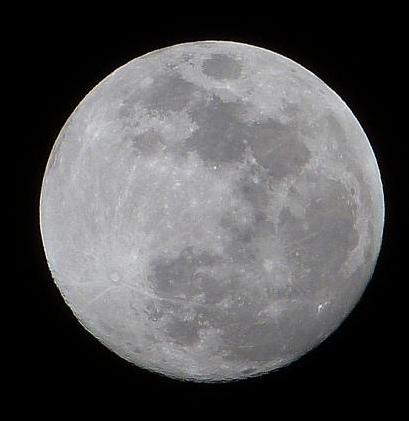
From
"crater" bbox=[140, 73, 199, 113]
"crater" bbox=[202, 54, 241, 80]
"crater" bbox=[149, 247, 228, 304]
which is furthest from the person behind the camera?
"crater" bbox=[202, 54, 241, 80]

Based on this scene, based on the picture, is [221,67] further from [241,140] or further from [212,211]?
[212,211]

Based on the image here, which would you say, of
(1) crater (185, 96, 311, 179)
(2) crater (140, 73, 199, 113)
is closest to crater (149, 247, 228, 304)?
(1) crater (185, 96, 311, 179)

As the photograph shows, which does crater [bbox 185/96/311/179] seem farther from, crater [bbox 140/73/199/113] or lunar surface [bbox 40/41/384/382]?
crater [bbox 140/73/199/113]

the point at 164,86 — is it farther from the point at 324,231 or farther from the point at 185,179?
the point at 324,231

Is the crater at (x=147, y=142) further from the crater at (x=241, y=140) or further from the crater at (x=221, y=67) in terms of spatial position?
the crater at (x=221, y=67)

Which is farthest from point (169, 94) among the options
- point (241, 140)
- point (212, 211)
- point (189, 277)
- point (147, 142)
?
point (189, 277)

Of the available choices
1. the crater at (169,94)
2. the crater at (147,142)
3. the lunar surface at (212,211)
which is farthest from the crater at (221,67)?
the crater at (147,142)

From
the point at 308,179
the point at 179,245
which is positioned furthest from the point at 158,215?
the point at 308,179
